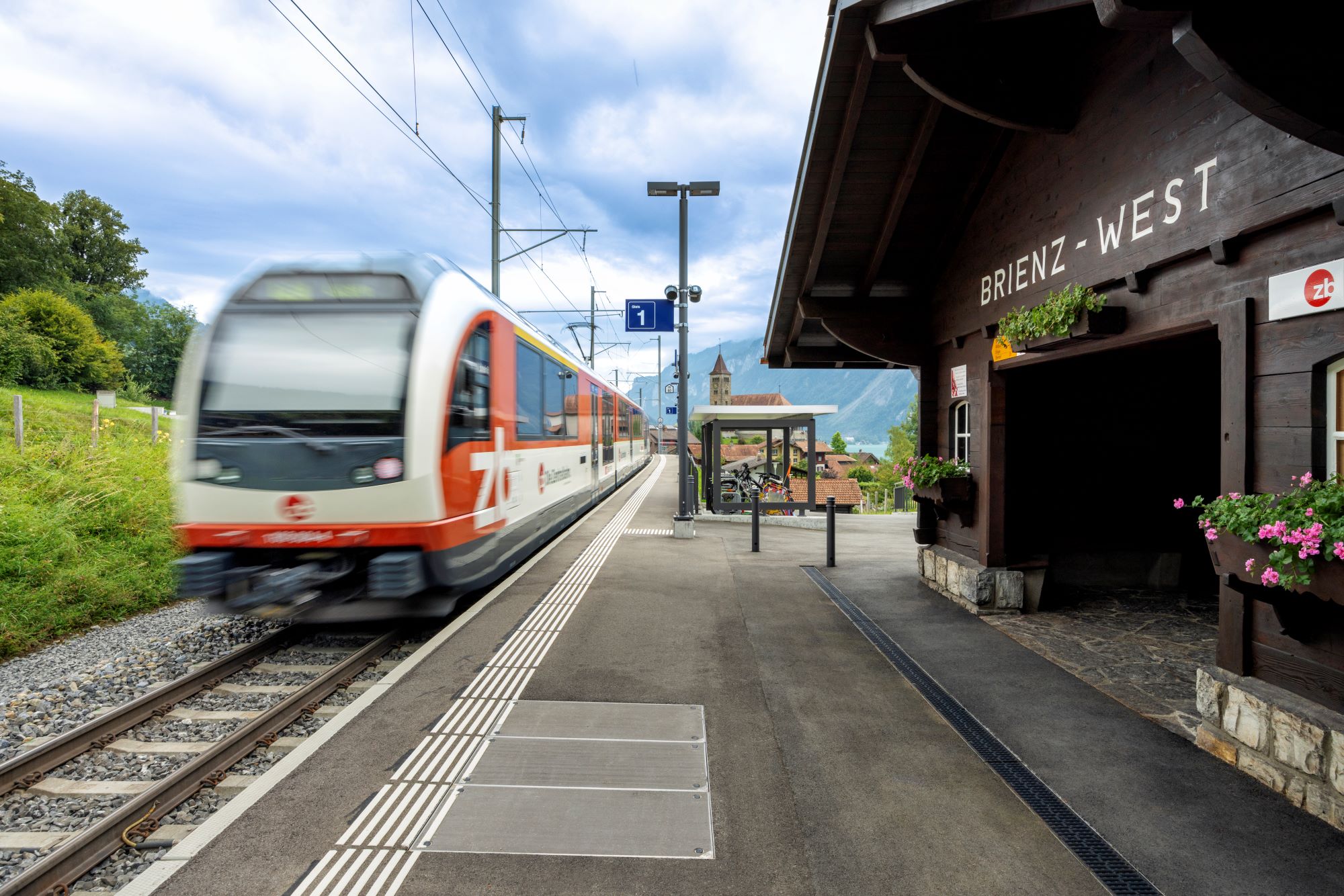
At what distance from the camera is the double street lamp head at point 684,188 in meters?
12.6

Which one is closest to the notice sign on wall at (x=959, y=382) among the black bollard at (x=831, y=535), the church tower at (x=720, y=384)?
the black bollard at (x=831, y=535)

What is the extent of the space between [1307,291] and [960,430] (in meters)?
4.53

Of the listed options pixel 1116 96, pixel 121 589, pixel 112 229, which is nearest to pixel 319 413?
pixel 121 589

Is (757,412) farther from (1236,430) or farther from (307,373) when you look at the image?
(1236,430)

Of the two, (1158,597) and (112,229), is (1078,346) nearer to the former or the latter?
(1158,597)

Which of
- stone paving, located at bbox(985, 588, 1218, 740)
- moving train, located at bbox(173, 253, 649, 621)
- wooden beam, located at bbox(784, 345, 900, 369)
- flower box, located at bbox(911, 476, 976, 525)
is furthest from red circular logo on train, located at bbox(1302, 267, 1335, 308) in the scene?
wooden beam, located at bbox(784, 345, 900, 369)

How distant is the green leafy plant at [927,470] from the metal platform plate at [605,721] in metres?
4.06

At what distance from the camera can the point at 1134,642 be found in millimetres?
5637

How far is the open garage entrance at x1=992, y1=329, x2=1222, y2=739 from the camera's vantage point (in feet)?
23.0

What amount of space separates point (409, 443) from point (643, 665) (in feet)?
7.67

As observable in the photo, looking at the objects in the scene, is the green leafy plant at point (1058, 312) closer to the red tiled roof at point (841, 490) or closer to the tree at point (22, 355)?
the red tiled roof at point (841, 490)

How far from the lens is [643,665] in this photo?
4914 millimetres

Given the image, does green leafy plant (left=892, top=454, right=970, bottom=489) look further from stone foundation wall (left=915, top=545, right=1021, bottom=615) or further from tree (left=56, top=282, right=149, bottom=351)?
tree (left=56, top=282, right=149, bottom=351)

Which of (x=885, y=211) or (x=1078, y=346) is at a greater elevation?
(x=885, y=211)
